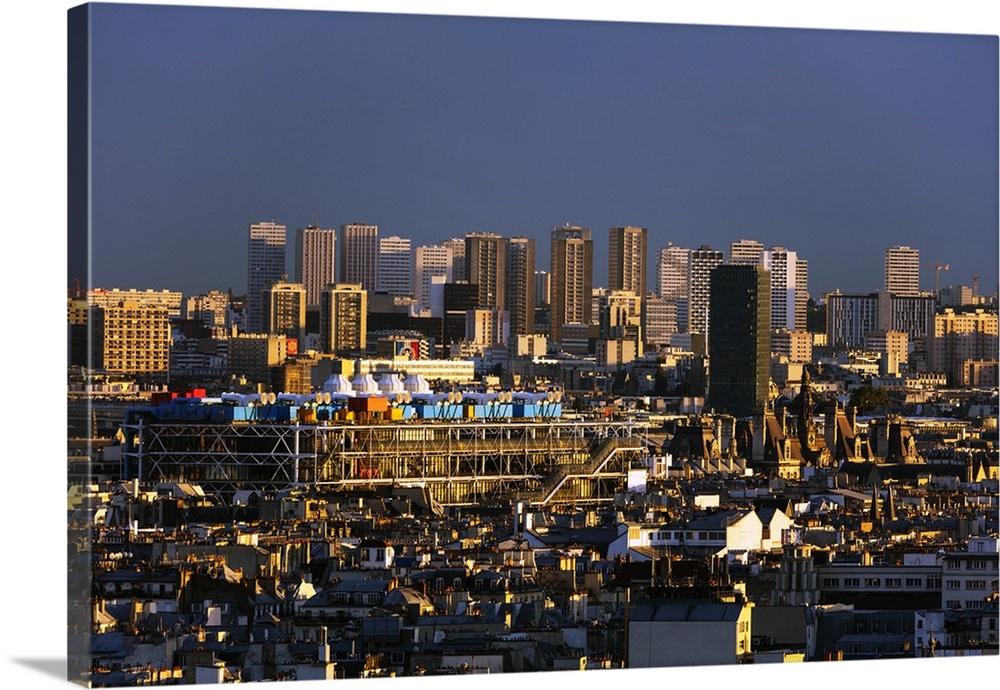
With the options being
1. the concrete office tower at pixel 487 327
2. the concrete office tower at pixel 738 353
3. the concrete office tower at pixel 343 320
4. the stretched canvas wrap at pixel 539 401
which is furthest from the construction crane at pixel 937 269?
the concrete office tower at pixel 487 327

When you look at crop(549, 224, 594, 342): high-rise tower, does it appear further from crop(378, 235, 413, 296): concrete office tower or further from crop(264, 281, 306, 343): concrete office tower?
crop(264, 281, 306, 343): concrete office tower

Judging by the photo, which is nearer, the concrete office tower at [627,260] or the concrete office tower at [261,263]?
the concrete office tower at [627,260]

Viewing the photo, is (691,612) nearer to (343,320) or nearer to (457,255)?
(457,255)

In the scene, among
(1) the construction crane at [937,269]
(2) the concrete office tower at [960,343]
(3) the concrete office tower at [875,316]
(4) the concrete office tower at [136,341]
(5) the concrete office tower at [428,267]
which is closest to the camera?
(1) the construction crane at [937,269]

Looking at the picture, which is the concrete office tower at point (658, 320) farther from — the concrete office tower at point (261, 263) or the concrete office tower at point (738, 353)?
the concrete office tower at point (261, 263)

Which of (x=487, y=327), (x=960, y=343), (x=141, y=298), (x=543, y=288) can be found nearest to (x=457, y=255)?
(x=141, y=298)

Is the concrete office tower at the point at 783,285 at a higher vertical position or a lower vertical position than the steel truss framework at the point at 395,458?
higher

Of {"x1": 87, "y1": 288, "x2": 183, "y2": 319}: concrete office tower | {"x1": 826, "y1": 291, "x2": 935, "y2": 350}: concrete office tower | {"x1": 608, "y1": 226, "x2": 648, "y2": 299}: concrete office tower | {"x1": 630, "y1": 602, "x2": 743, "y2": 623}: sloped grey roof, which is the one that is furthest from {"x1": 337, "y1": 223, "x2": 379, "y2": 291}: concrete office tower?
{"x1": 630, "y1": 602, "x2": 743, "y2": 623}: sloped grey roof
